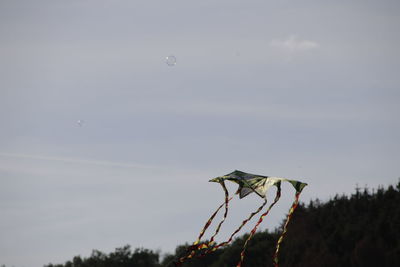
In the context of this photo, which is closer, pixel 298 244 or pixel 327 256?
pixel 327 256

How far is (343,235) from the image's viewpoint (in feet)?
107

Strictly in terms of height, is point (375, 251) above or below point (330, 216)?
below

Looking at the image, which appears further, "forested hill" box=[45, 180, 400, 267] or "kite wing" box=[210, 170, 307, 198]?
"forested hill" box=[45, 180, 400, 267]

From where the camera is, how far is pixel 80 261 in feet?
259

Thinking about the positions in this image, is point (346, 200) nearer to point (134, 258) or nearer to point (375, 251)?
point (375, 251)

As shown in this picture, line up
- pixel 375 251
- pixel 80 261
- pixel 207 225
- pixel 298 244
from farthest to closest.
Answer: pixel 80 261 → pixel 298 244 → pixel 375 251 → pixel 207 225

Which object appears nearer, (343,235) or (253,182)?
(253,182)

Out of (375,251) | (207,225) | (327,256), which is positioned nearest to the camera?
(207,225)

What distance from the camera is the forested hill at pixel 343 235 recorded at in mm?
30047

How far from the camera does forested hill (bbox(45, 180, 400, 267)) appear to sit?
30.0m

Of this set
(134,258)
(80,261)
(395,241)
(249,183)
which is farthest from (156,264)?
(249,183)

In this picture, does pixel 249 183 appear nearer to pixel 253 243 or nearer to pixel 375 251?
pixel 375 251

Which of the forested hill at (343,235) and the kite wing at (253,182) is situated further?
the forested hill at (343,235)

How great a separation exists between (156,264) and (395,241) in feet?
152
